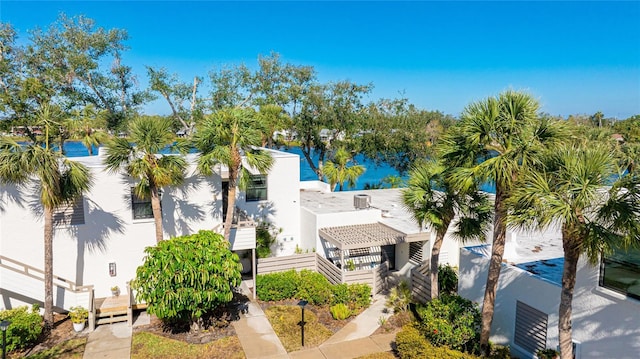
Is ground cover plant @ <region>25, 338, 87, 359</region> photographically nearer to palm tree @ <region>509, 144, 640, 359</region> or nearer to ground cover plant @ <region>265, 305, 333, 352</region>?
ground cover plant @ <region>265, 305, 333, 352</region>

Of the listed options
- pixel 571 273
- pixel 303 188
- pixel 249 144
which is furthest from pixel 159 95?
pixel 571 273

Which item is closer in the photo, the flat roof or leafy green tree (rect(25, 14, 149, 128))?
the flat roof

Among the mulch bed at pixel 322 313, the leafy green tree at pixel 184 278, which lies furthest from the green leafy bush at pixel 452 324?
the leafy green tree at pixel 184 278

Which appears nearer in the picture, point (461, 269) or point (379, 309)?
point (461, 269)

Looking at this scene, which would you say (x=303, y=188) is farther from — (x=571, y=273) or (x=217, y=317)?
(x=571, y=273)

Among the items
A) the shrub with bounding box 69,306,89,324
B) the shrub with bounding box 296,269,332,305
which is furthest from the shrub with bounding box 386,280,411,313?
the shrub with bounding box 69,306,89,324
